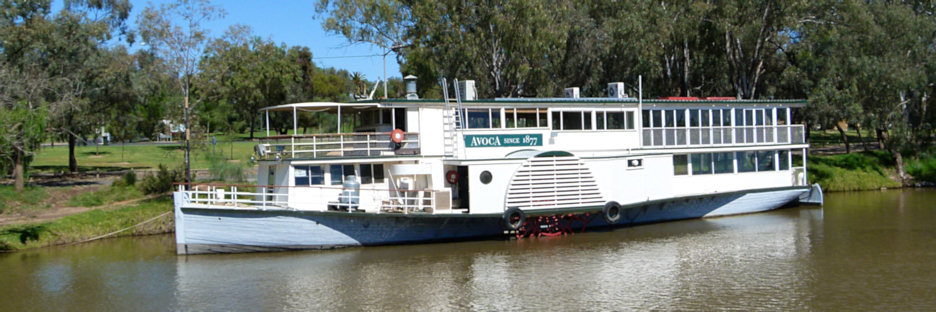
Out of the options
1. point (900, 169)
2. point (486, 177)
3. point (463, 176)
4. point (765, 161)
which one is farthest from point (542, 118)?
point (900, 169)

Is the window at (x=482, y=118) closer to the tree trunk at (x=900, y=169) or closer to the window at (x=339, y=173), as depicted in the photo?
the window at (x=339, y=173)

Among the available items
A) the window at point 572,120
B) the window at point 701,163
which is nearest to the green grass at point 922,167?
the window at point 701,163

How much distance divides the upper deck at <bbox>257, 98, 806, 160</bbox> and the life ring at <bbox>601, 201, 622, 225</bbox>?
1.93 m

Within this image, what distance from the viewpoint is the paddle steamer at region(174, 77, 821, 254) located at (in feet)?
65.4

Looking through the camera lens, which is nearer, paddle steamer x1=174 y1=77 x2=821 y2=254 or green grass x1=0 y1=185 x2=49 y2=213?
paddle steamer x1=174 y1=77 x2=821 y2=254

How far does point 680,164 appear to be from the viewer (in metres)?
24.4

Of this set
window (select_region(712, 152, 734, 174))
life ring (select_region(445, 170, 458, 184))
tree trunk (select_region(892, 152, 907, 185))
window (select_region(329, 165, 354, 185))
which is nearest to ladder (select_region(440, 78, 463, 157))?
life ring (select_region(445, 170, 458, 184))

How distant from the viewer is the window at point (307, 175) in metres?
20.6

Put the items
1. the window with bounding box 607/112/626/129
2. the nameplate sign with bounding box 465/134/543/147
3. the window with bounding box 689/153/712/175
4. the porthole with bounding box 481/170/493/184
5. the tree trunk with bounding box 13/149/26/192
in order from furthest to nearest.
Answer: the tree trunk with bounding box 13/149/26/192, the window with bounding box 689/153/712/175, the window with bounding box 607/112/626/129, the nameplate sign with bounding box 465/134/543/147, the porthole with bounding box 481/170/493/184

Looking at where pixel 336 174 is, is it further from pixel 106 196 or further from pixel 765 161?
pixel 765 161

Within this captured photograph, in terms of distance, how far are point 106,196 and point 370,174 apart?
12.4 metres

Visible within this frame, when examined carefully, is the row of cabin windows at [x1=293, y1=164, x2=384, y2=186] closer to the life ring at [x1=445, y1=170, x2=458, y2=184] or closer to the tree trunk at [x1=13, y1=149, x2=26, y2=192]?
the life ring at [x1=445, y1=170, x2=458, y2=184]

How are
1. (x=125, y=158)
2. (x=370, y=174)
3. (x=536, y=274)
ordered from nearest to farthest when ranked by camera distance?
(x=536, y=274), (x=370, y=174), (x=125, y=158)

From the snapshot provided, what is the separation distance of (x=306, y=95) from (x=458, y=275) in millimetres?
52957
